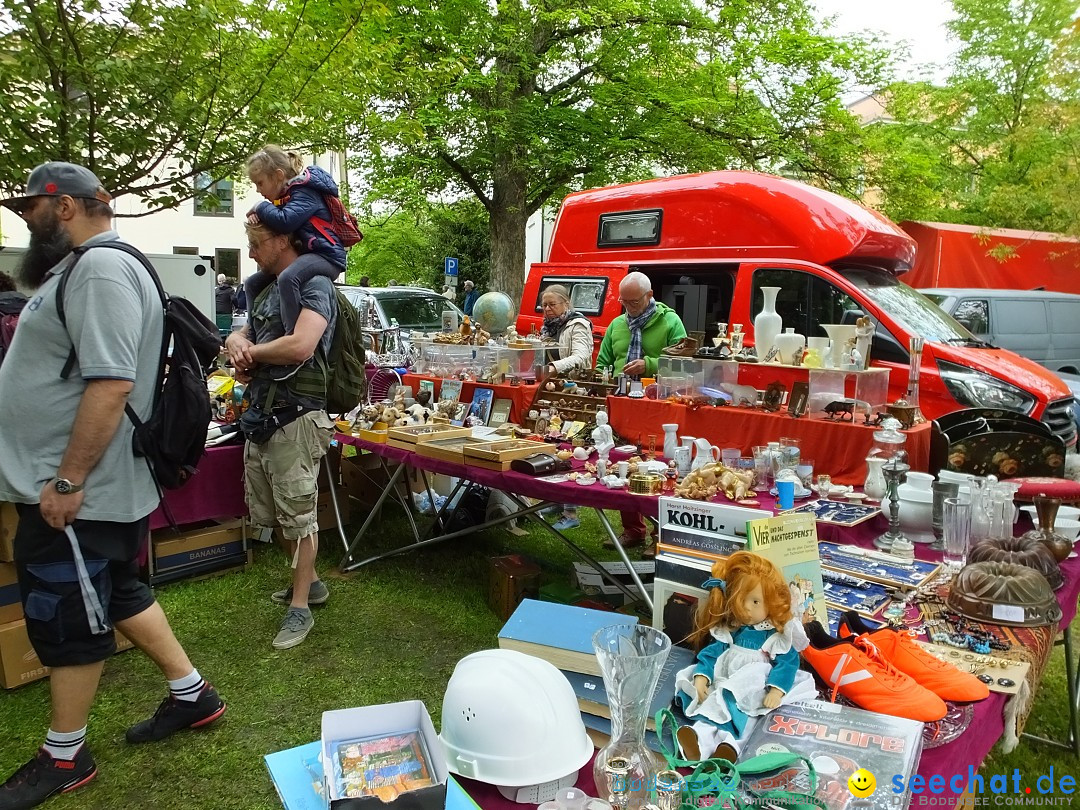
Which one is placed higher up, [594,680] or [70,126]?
[70,126]

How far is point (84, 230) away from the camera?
7.20 ft

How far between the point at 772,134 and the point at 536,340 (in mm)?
9221

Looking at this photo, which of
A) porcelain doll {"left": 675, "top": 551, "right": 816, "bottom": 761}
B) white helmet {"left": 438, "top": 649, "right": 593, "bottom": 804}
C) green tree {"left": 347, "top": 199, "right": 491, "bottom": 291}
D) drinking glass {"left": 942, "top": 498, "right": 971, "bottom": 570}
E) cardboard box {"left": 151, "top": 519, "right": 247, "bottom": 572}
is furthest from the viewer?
green tree {"left": 347, "top": 199, "right": 491, "bottom": 291}

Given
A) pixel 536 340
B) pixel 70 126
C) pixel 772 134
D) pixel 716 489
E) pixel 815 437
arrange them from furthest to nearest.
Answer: pixel 772 134, pixel 536 340, pixel 70 126, pixel 815 437, pixel 716 489

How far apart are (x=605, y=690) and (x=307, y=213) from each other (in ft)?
7.92

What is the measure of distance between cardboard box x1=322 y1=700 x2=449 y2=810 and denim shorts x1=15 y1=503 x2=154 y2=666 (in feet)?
4.24

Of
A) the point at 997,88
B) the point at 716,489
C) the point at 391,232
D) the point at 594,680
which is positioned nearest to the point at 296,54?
the point at 716,489

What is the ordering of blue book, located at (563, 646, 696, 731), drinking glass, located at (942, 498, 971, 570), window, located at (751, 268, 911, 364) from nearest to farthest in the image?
blue book, located at (563, 646, 696, 731) < drinking glass, located at (942, 498, 971, 570) < window, located at (751, 268, 911, 364)

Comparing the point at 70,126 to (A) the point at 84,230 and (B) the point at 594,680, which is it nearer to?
(A) the point at 84,230

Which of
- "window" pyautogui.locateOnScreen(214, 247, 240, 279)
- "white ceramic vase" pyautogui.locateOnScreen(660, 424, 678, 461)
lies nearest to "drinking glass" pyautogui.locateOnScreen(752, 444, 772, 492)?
"white ceramic vase" pyautogui.locateOnScreen(660, 424, 678, 461)

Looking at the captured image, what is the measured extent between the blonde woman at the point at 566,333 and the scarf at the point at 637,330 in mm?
328

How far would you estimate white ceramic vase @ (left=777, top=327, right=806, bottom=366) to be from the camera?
11.6 feet

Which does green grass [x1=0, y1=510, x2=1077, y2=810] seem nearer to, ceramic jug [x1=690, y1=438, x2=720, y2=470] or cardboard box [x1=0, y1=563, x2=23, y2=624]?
cardboard box [x1=0, y1=563, x2=23, y2=624]

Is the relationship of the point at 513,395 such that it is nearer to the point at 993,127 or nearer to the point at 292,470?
the point at 292,470
